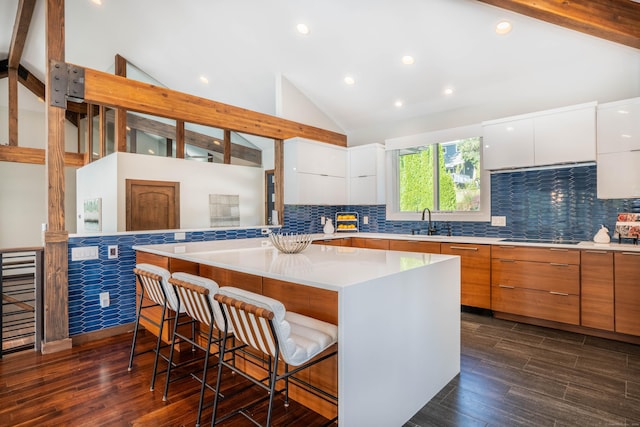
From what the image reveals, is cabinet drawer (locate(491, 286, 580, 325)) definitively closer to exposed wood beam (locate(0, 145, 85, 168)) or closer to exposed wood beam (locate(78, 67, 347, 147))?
exposed wood beam (locate(78, 67, 347, 147))

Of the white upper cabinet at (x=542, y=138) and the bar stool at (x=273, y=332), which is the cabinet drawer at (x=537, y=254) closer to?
the white upper cabinet at (x=542, y=138)

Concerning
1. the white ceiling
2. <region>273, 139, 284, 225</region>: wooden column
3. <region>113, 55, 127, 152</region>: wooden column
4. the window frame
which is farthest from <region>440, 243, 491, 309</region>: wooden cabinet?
<region>113, 55, 127, 152</region>: wooden column

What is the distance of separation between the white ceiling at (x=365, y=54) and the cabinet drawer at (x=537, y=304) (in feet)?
7.10

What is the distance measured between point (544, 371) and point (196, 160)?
6590 millimetres

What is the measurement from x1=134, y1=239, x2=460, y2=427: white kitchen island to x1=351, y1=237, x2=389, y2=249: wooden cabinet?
2146 millimetres

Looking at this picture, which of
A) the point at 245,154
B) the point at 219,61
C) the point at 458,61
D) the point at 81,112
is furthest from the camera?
the point at 81,112

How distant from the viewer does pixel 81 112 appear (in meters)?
8.48

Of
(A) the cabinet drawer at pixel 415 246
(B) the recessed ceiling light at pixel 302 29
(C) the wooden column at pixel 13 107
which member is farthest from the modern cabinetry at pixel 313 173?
(C) the wooden column at pixel 13 107

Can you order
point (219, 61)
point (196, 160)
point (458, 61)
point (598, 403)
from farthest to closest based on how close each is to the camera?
point (196, 160) < point (219, 61) < point (458, 61) < point (598, 403)

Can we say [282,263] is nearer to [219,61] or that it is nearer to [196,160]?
[219,61]

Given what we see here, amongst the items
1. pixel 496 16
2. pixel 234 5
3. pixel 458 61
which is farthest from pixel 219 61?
pixel 496 16

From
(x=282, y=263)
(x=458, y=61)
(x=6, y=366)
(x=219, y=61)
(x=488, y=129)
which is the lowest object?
(x=6, y=366)

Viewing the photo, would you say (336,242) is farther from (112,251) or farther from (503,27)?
(503,27)

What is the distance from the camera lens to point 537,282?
3477mm
